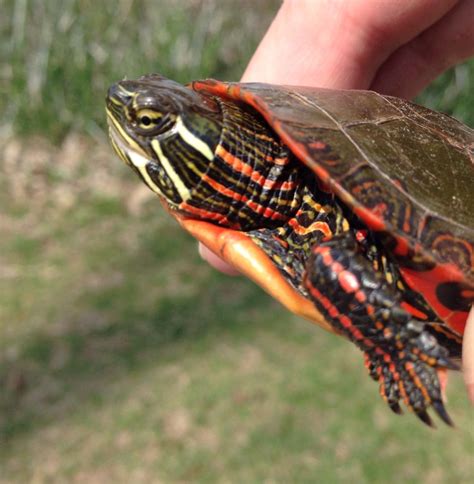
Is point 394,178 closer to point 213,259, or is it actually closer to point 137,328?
point 213,259

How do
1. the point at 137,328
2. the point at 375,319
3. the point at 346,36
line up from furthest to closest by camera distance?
the point at 137,328 < the point at 346,36 < the point at 375,319

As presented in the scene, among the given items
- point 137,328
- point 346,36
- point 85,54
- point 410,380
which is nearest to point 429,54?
point 346,36

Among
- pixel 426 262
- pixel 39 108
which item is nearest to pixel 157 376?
pixel 426 262

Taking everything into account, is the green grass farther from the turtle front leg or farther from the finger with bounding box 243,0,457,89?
the turtle front leg

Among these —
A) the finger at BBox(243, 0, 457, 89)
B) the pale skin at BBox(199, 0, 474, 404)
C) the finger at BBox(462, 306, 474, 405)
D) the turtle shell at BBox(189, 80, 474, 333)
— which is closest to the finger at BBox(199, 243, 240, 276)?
the pale skin at BBox(199, 0, 474, 404)

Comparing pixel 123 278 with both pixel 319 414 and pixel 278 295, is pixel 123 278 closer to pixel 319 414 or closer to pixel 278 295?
pixel 319 414

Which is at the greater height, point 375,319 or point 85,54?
point 375,319
